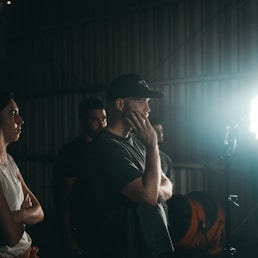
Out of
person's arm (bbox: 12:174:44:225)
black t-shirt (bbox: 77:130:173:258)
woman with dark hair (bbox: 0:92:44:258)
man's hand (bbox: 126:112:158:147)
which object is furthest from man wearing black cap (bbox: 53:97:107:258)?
man's hand (bbox: 126:112:158:147)

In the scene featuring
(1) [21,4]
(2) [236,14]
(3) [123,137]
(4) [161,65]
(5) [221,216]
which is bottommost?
(5) [221,216]

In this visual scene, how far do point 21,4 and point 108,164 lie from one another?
11624 mm

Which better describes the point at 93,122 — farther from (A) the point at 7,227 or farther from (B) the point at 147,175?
(A) the point at 7,227

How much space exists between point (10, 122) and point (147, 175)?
2.80ft

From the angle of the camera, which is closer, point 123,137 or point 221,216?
point 123,137

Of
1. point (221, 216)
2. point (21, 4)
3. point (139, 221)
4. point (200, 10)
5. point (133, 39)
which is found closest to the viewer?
point (139, 221)

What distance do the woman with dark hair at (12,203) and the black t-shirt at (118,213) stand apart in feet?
1.13

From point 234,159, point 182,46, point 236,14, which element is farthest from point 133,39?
point 234,159

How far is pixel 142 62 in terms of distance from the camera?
10.3 metres

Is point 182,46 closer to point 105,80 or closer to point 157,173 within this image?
point 105,80

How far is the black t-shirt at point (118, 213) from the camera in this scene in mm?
2283

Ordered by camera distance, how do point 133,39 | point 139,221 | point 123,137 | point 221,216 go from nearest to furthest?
point 139,221 < point 123,137 < point 221,216 < point 133,39

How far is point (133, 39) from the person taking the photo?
10586 millimetres

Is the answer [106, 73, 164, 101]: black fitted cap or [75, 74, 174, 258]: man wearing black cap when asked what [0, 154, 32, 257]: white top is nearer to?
[75, 74, 174, 258]: man wearing black cap
